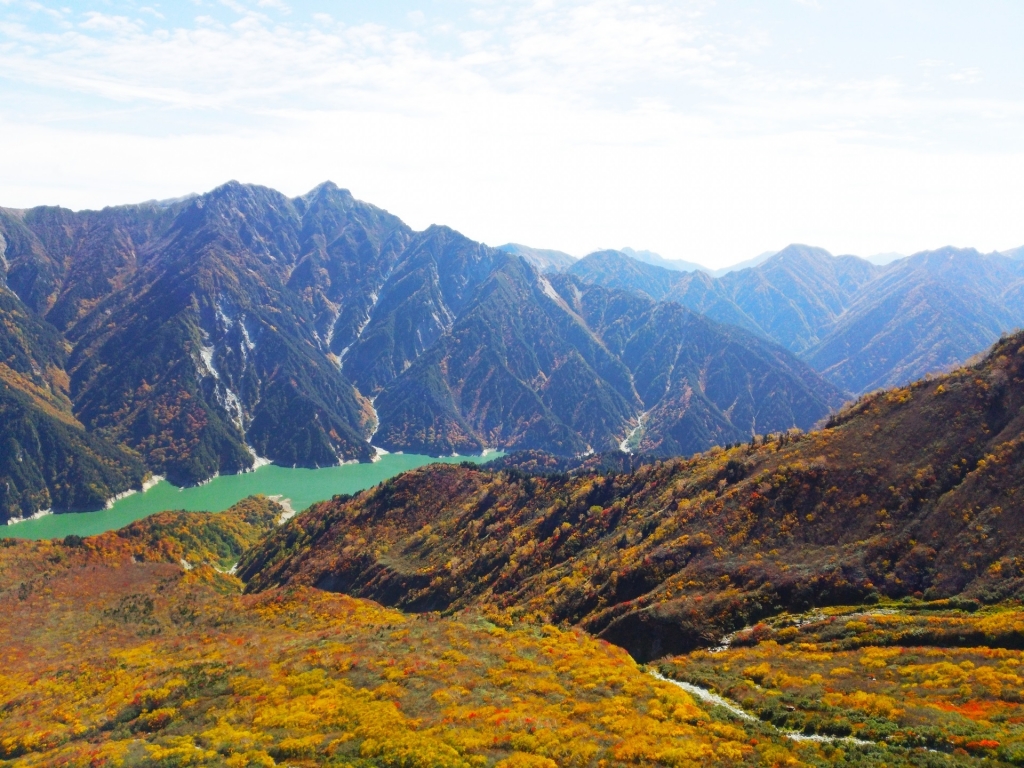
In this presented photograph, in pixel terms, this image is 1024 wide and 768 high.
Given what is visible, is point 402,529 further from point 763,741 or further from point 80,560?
point 763,741

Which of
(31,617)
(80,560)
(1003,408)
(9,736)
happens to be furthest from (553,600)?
(80,560)

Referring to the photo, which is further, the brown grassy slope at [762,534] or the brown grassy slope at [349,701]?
the brown grassy slope at [762,534]

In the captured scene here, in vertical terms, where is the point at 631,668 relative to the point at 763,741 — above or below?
below

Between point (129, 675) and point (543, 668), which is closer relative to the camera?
point (543, 668)

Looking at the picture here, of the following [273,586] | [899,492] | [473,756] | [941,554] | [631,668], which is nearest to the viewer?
[473,756]

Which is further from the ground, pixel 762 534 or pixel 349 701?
pixel 762 534

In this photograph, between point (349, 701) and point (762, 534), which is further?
point (762, 534)

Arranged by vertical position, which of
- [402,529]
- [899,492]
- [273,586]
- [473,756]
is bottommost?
[273,586]

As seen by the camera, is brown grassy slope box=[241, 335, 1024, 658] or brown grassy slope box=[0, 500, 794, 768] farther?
brown grassy slope box=[241, 335, 1024, 658]
